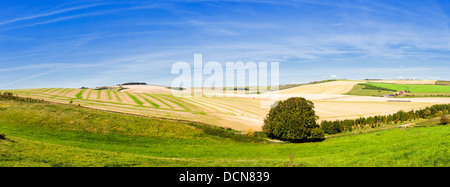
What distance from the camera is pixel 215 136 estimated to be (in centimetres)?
5303

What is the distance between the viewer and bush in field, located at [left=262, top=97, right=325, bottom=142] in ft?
177

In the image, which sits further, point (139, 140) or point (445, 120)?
point (445, 120)

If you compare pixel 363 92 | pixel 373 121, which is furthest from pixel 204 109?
pixel 363 92

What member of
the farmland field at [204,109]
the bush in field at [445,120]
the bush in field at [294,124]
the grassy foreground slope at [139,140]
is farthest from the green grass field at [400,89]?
the grassy foreground slope at [139,140]

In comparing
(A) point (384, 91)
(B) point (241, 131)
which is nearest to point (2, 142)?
(B) point (241, 131)

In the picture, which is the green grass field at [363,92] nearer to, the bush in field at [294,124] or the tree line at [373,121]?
the tree line at [373,121]

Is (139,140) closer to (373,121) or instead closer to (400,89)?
(373,121)

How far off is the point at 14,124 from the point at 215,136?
3566 centimetres

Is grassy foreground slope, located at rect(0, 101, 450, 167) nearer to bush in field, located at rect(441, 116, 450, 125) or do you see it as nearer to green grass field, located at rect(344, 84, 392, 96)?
bush in field, located at rect(441, 116, 450, 125)

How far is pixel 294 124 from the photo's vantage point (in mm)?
54438

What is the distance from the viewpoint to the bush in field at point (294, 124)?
5384cm

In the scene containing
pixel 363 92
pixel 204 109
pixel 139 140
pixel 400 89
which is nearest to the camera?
pixel 139 140
